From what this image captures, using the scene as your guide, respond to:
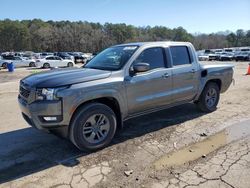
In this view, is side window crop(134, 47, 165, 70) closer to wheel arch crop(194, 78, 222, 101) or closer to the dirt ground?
the dirt ground

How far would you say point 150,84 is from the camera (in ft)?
17.6

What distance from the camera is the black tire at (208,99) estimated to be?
6887 mm

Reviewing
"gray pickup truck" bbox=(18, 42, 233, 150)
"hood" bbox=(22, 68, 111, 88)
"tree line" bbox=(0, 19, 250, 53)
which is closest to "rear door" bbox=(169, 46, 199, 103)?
"gray pickup truck" bbox=(18, 42, 233, 150)

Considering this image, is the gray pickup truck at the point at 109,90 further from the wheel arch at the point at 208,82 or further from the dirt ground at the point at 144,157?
the dirt ground at the point at 144,157

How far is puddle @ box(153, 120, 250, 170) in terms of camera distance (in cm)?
432

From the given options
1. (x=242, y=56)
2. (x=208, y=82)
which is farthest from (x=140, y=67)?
(x=242, y=56)

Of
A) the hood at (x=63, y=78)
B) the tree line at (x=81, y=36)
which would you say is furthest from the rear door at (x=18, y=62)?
the tree line at (x=81, y=36)

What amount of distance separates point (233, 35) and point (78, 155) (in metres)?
117

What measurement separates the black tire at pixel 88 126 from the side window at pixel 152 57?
1192 mm

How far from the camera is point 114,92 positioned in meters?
4.80

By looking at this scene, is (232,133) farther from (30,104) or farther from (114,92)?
(30,104)

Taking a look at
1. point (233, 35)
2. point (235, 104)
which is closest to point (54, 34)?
point (233, 35)

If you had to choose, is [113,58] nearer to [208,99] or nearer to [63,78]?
[63,78]

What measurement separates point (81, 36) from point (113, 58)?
85.7 m
